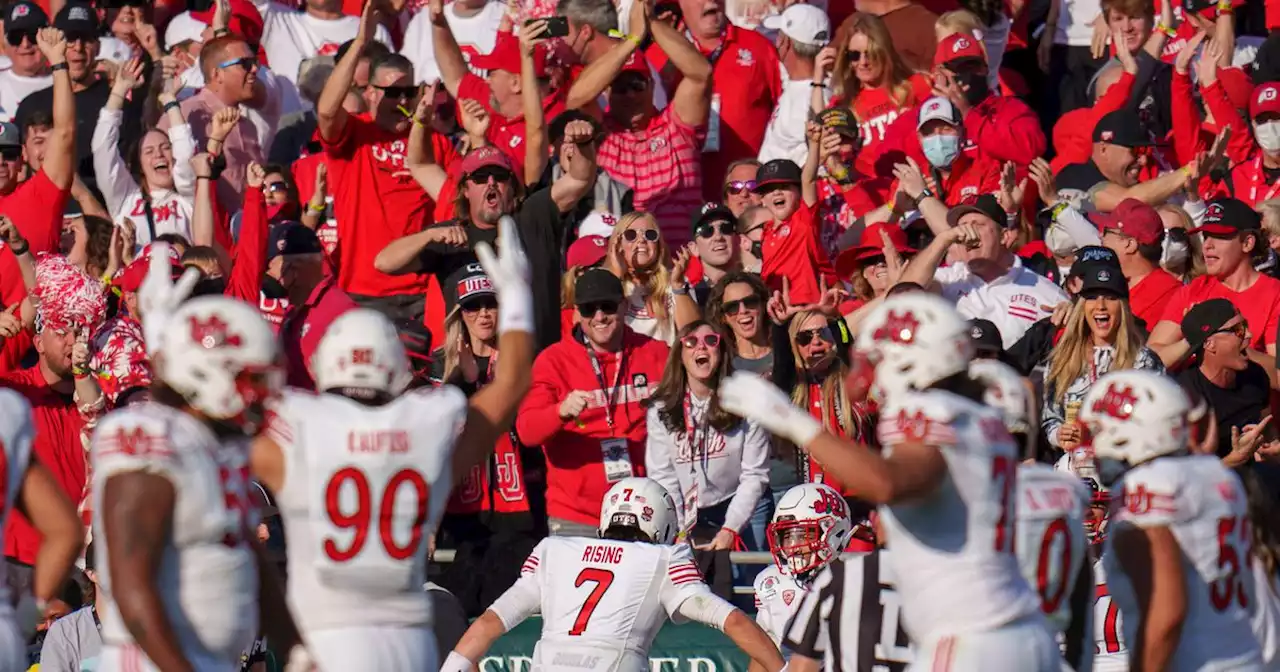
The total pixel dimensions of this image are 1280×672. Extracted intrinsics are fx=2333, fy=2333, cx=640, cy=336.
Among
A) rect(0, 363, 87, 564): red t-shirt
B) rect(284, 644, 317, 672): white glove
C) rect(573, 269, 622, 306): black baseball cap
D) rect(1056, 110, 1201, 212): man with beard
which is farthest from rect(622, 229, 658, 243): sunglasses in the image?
rect(284, 644, 317, 672): white glove

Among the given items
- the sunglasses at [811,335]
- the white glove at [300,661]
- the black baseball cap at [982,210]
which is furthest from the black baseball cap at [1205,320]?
the white glove at [300,661]

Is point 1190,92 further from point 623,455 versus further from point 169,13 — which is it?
point 169,13

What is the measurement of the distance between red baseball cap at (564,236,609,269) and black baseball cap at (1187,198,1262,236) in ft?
11.5

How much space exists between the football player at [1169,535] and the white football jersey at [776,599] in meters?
2.37

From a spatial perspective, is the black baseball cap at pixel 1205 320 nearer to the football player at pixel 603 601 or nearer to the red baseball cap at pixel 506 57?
the football player at pixel 603 601

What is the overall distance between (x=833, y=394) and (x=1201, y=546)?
3.85 metres

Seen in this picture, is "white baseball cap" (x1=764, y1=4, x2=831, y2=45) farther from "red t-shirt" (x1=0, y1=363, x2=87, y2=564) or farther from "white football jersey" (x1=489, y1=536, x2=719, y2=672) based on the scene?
"white football jersey" (x1=489, y1=536, x2=719, y2=672)

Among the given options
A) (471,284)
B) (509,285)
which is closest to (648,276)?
(471,284)

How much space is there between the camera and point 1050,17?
693 inches

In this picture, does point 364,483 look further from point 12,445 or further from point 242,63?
point 242,63

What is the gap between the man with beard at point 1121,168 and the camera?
48.7 feet

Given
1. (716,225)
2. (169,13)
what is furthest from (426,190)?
(169,13)

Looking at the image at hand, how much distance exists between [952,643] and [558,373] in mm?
4889

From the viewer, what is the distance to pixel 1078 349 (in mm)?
12758
